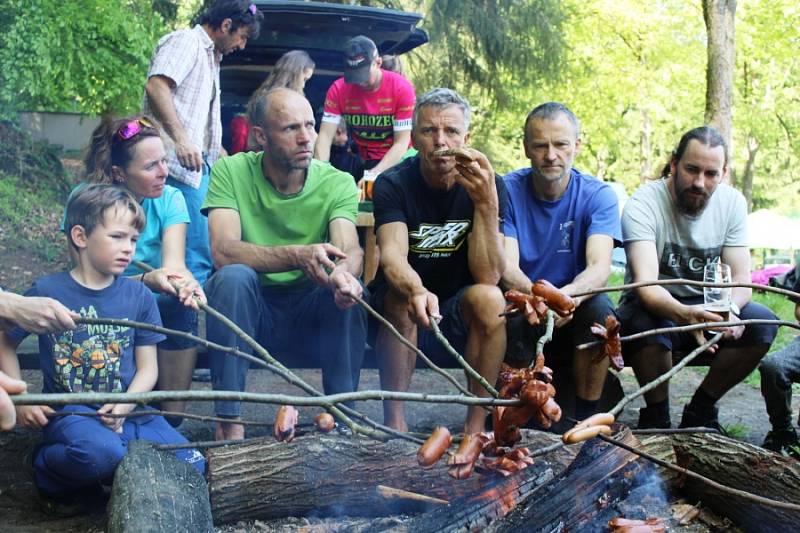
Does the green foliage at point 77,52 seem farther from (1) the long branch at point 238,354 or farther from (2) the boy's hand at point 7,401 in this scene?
(2) the boy's hand at point 7,401

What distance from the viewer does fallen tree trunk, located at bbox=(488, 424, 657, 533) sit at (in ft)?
8.46

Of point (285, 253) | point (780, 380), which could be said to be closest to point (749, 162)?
point (780, 380)

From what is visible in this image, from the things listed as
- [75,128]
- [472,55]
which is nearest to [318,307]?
[472,55]

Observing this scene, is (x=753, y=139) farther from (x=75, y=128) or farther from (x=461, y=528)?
(x=461, y=528)

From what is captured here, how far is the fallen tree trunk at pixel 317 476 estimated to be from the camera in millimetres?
3057

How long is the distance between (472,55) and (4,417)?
13771 mm

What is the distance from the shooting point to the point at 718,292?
14.2 feet

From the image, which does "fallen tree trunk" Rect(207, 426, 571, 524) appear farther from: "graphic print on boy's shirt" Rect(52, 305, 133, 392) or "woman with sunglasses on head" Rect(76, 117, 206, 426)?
"woman with sunglasses on head" Rect(76, 117, 206, 426)

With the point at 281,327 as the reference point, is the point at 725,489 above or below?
below

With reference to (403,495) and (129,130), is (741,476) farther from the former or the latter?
(129,130)

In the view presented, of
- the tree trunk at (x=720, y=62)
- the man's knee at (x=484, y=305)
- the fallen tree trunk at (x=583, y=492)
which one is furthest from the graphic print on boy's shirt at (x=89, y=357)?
the tree trunk at (x=720, y=62)

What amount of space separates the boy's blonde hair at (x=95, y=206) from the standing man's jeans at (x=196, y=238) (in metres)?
1.15

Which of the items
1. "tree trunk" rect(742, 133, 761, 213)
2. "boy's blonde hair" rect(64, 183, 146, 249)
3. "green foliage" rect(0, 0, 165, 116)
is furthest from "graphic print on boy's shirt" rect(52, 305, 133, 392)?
"tree trunk" rect(742, 133, 761, 213)

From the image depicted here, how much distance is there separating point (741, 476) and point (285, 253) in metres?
2.22
